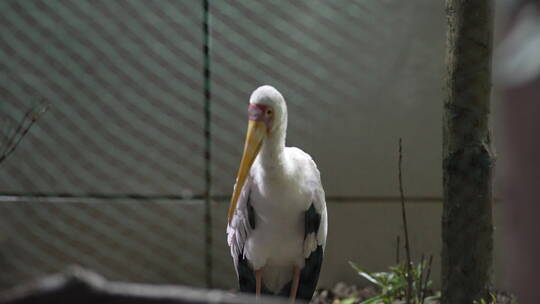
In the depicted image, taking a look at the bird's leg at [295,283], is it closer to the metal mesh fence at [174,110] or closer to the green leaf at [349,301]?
the green leaf at [349,301]

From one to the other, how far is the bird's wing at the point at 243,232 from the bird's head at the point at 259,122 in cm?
27

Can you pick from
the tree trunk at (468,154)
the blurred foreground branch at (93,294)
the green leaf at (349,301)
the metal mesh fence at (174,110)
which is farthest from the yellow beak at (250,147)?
the blurred foreground branch at (93,294)

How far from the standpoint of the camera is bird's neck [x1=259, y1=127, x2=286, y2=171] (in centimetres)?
323

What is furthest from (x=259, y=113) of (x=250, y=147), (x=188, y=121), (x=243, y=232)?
(x=188, y=121)

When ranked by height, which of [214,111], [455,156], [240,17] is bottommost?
[455,156]

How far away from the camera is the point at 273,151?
3258 mm

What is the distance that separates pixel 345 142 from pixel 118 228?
5.61 ft

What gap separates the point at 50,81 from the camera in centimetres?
486

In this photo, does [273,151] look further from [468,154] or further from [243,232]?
[468,154]

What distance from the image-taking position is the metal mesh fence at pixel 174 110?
15.3 ft

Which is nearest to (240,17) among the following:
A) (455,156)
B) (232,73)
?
(232,73)

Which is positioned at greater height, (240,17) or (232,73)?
(240,17)

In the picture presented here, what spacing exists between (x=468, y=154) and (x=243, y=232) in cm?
121

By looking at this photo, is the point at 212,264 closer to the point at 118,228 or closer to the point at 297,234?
the point at 118,228
